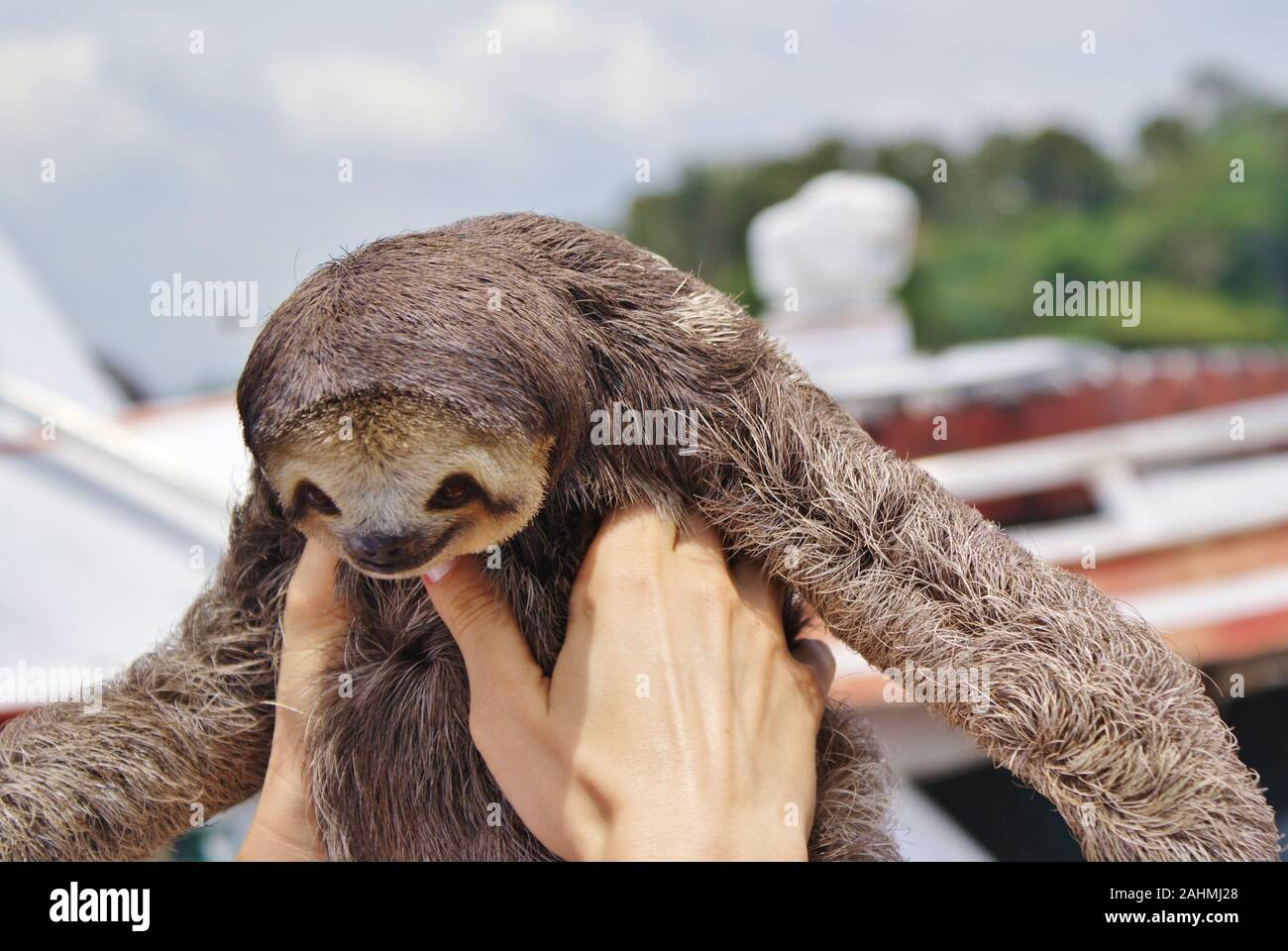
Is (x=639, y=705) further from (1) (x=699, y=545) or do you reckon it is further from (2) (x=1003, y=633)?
(2) (x=1003, y=633)

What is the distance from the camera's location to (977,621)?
1.85 metres

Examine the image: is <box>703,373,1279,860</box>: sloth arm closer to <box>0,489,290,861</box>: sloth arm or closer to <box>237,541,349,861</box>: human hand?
<box>237,541,349,861</box>: human hand

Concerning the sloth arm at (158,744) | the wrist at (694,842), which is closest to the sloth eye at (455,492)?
the wrist at (694,842)

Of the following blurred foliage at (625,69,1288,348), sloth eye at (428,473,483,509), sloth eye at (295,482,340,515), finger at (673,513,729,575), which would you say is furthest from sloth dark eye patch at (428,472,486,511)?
blurred foliage at (625,69,1288,348)

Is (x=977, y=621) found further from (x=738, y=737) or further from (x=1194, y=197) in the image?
(x=1194, y=197)

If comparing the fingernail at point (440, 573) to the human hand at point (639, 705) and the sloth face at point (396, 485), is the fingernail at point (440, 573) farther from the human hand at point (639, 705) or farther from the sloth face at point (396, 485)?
the sloth face at point (396, 485)

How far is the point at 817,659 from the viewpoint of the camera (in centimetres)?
214

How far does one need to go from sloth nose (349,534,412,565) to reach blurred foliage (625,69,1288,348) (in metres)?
27.6

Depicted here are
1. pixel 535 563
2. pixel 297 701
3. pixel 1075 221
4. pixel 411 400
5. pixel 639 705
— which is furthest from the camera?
pixel 1075 221

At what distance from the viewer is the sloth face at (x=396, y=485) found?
1.47 m

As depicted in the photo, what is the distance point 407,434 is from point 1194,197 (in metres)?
37.1

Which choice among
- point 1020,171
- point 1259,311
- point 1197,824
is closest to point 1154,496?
→ point 1197,824

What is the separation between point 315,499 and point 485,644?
0.48 m

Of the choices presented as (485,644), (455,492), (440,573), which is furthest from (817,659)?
(455,492)
